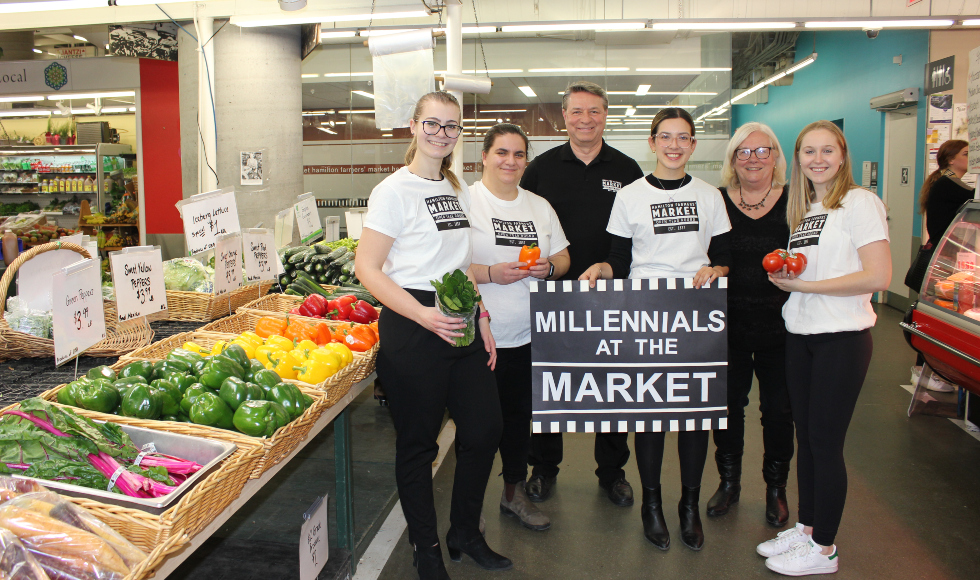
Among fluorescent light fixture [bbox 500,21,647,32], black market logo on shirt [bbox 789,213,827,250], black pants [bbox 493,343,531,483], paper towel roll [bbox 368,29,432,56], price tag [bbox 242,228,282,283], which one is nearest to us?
black market logo on shirt [bbox 789,213,827,250]

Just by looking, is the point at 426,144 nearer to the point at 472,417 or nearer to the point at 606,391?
the point at 472,417

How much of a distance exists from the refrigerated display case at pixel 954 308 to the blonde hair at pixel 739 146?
1.45 metres

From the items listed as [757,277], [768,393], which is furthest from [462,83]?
[768,393]

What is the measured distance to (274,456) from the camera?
6.10 feet

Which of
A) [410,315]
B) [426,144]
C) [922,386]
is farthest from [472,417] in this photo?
[922,386]

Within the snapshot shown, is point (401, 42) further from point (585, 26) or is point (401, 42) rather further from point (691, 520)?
point (691, 520)

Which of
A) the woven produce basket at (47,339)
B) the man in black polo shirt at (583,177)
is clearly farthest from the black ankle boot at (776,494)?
the woven produce basket at (47,339)

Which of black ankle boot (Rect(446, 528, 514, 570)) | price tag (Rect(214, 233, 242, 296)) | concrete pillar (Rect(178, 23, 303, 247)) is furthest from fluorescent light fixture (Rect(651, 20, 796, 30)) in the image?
black ankle boot (Rect(446, 528, 514, 570))

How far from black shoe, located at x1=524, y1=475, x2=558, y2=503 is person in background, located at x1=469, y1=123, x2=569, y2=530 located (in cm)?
56

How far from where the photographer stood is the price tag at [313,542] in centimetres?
219

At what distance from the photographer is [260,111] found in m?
6.47

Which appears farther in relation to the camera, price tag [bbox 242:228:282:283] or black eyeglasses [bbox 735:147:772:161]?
price tag [bbox 242:228:282:283]

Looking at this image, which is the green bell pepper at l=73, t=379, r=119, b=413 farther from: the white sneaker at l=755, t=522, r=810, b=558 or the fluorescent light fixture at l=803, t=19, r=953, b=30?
the fluorescent light fixture at l=803, t=19, r=953, b=30

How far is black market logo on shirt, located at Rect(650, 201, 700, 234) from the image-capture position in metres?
2.63
